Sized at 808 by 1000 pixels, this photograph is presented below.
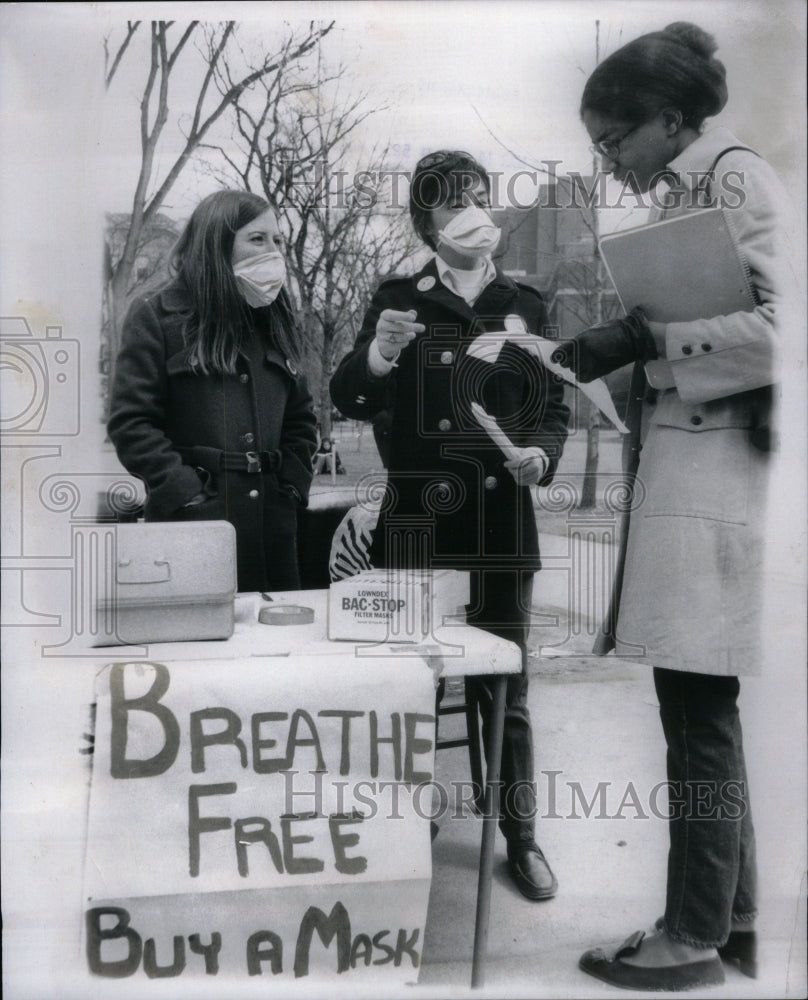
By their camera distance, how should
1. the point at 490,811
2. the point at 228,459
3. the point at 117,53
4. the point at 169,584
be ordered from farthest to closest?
the point at 228,459 → the point at 117,53 → the point at 490,811 → the point at 169,584

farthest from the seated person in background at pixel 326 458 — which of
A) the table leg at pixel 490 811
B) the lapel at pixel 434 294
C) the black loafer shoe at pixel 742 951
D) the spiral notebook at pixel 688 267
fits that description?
the black loafer shoe at pixel 742 951

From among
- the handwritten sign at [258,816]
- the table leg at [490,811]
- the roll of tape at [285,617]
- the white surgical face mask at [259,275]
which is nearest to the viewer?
the handwritten sign at [258,816]

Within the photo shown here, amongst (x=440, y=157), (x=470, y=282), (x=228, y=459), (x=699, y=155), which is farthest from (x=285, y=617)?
(x=699, y=155)

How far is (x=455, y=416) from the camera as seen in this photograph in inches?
105

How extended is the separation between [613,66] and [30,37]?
4.96ft

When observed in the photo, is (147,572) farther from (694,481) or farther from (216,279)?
(694,481)

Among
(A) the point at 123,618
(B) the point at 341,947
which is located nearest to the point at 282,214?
(A) the point at 123,618

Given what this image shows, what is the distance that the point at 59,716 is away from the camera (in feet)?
8.55

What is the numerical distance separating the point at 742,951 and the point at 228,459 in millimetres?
1949

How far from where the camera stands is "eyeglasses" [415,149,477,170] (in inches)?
103

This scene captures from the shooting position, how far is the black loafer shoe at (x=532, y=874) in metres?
2.72

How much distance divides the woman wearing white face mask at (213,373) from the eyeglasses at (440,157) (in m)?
0.42

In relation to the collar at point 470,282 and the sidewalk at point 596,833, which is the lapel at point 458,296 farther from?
the sidewalk at point 596,833

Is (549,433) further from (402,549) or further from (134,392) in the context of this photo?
(134,392)
